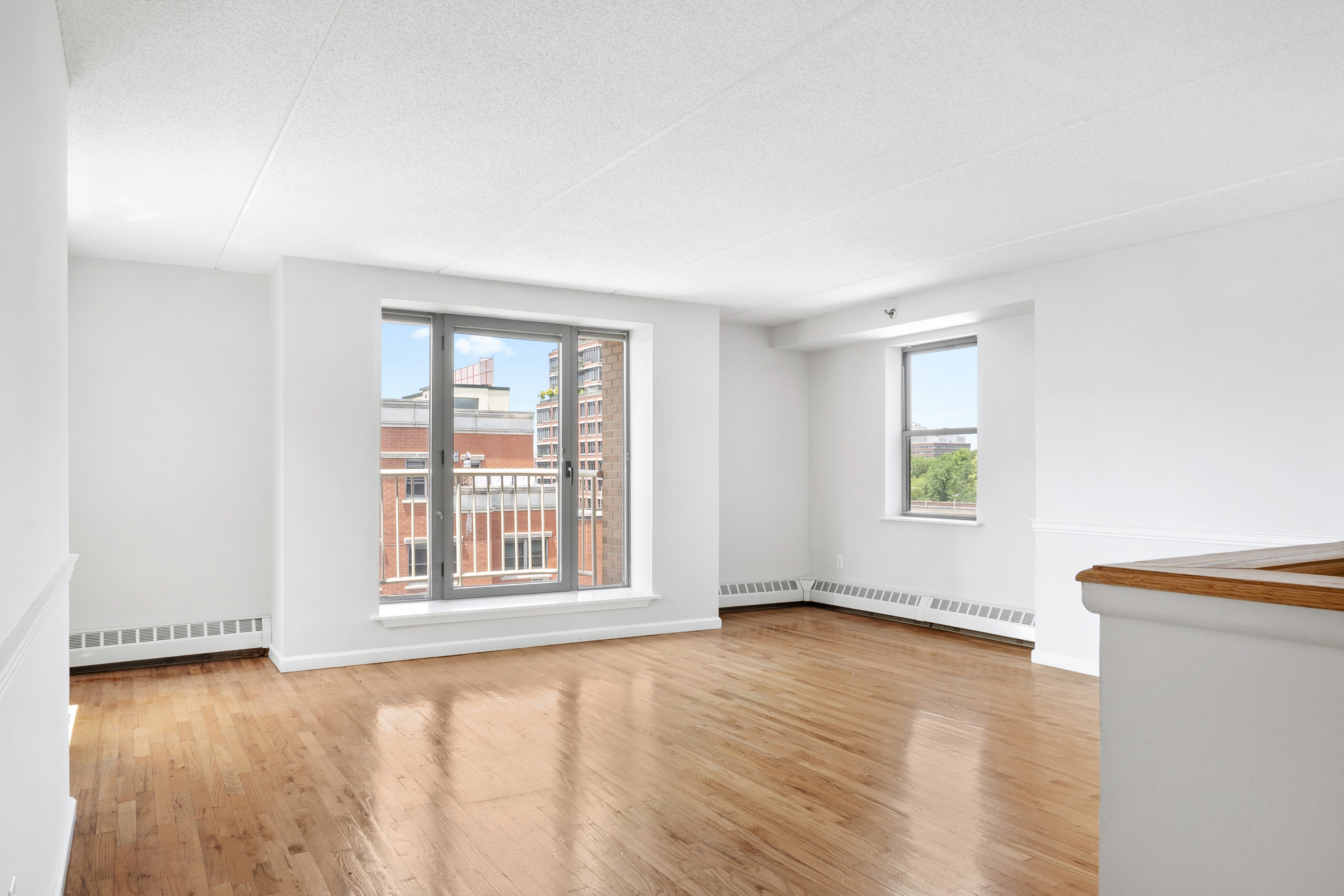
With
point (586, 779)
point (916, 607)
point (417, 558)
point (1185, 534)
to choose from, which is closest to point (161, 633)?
point (417, 558)

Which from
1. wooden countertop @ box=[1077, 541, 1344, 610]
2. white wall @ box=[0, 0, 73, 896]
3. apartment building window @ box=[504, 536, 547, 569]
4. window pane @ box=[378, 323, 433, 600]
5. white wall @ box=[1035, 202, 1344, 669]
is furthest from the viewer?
apartment building window @ box=[504, 536, 547, 569]

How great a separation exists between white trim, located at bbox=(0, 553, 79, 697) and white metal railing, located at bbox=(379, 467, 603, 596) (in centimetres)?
333

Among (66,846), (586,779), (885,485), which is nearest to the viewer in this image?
(66,846)

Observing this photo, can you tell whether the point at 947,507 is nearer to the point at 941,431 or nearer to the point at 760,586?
the point at 941,431

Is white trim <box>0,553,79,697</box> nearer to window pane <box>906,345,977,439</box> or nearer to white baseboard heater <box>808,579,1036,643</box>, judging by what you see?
white baseboard heater <box>808,579,1036,643</box>

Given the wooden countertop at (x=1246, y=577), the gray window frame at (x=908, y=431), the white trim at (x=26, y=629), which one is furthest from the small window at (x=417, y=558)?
the wooden countertop at (x=1246, y=577)

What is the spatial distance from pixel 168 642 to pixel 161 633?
0.07m

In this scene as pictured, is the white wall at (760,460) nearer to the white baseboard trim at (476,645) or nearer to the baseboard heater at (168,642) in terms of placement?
the white baseboard trim at (476,645)

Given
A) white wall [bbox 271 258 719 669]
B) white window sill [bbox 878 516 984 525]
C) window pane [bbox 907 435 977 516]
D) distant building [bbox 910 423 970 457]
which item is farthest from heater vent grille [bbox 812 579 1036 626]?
white wall [bbox 271 258 719 669]

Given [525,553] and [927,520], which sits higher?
[927,520]

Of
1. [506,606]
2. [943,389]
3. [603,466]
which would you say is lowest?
[506,606]

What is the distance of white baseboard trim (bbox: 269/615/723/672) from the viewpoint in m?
5.07

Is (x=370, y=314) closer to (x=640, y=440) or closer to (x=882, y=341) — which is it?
(x=640, y=440)

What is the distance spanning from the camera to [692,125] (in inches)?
121
